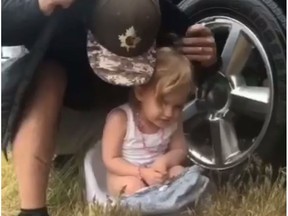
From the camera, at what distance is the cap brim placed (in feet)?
4.60

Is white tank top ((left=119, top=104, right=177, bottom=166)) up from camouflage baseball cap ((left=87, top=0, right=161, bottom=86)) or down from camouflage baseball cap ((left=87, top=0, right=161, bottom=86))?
down

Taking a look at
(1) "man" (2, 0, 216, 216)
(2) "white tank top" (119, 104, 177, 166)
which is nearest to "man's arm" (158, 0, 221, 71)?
(1) "man" (2, 0, 216, 216)

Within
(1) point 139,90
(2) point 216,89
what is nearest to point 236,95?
(2) point 216,89

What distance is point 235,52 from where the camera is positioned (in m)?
1.46

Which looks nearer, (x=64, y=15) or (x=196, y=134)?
(x=64, y=15)

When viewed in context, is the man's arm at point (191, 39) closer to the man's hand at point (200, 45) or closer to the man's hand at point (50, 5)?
the man's hand at point (200, 45)

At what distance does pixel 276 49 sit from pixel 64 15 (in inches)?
11.8

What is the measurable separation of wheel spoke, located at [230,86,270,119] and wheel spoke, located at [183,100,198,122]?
54 mm

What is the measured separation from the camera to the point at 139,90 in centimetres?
143

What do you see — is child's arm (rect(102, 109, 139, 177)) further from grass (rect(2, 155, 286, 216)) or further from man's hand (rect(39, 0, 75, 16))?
man's hand (rect(39, 0, 75, 16))

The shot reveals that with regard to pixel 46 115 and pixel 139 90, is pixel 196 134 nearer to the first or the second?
pixel 139 90

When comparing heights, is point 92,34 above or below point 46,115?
above

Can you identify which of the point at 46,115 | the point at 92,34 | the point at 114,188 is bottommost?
the point at 114,188

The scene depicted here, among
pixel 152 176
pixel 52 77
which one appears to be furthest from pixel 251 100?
pixel 52 77
